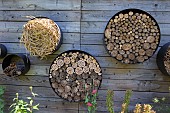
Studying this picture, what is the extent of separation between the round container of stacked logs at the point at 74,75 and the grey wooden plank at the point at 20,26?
1.00 ft

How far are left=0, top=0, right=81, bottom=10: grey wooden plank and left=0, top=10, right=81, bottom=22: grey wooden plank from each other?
0.15 ft

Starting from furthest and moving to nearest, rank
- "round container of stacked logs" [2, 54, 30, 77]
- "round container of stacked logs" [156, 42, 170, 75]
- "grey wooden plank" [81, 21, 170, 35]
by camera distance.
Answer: "round container of stacked logs" [2, 54, 30, 77] < "grey wooden plank" [81, 21, 170, 35] < "round container of stacked logs" [156, 42, 170, 75]

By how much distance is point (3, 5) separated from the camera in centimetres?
256

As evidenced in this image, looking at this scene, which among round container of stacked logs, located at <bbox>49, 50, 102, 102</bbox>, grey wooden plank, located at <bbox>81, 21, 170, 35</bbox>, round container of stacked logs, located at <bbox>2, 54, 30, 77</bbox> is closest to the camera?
round container of stacked logs, located at <bbox>49, 50, 102, 102</bbox>

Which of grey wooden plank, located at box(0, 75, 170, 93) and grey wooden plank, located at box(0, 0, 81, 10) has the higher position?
grey wooden plank, located at box(0, 0, 81, 10)

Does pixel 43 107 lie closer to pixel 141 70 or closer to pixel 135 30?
pixel 141 70

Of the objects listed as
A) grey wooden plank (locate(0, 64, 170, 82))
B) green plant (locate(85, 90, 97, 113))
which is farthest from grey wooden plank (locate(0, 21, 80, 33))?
green plant (locate(85, 90, 97, 113))

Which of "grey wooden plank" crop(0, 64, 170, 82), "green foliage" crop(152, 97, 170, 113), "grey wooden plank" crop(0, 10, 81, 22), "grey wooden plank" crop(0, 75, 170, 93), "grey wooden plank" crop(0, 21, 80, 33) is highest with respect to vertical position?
"grey wooden plank" crop(0, 10, 81, 22)

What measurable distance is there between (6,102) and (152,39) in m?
1.83

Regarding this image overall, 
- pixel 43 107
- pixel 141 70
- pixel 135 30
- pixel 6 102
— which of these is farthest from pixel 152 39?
pixel 6 102

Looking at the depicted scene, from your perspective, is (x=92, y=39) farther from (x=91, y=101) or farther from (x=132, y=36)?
(x=91, y=101)

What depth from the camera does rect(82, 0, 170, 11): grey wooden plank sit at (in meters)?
2.26

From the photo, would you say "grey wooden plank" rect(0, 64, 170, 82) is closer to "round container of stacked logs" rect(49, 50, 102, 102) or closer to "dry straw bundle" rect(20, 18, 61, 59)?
"round container of stacked logs" rect(49, 50, 102, 102)

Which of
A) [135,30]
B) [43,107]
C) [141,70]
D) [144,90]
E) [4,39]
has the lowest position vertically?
[43,107]
